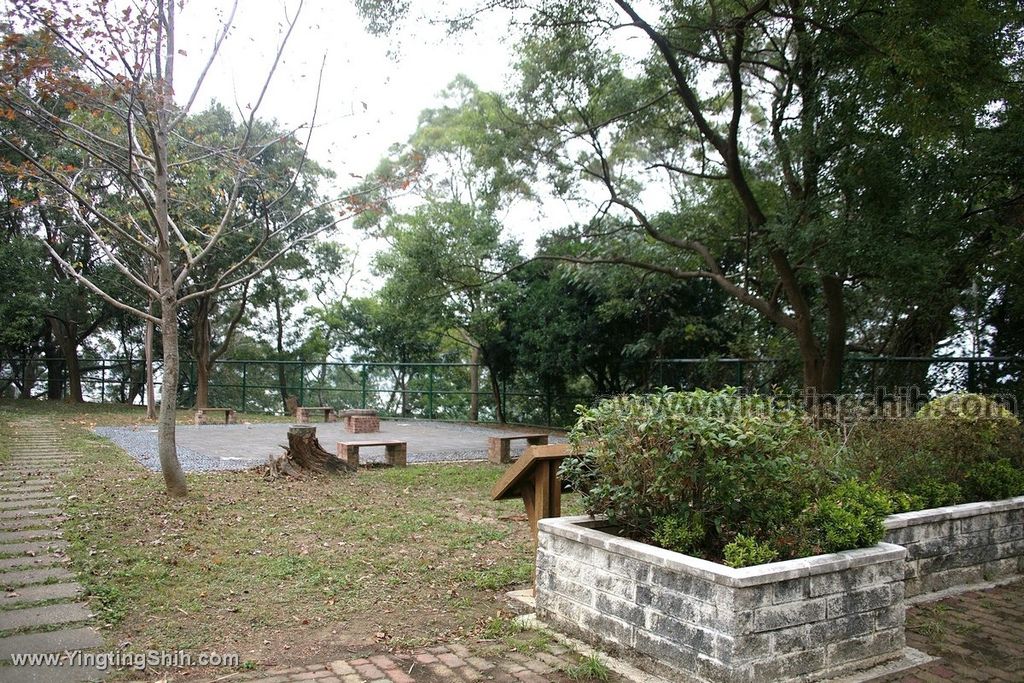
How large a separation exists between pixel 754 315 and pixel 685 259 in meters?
2.70

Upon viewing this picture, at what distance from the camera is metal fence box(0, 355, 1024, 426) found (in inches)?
465

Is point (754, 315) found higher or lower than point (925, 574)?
higher

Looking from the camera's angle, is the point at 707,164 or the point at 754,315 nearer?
the point at 707,164

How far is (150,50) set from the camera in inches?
263

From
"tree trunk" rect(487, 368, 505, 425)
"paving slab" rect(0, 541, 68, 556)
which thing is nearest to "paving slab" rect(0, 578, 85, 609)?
"paving slab" rect(0, 541, 68, 556)

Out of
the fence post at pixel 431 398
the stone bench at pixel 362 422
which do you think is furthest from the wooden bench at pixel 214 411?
the fence post at pixel 431 398

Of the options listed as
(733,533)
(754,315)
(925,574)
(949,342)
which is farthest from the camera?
(754,315)

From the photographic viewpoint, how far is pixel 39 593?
407 cm

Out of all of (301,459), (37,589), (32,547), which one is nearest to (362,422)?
(301,459)

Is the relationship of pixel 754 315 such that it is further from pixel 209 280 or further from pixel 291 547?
pixel 209 280

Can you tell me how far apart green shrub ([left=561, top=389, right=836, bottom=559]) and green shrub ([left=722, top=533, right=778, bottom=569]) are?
0.20 metres

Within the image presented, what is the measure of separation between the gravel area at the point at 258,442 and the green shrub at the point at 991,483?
6859 mm

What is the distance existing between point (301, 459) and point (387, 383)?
10.6 m

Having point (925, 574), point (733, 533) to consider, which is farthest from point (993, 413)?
point (733, 533)
